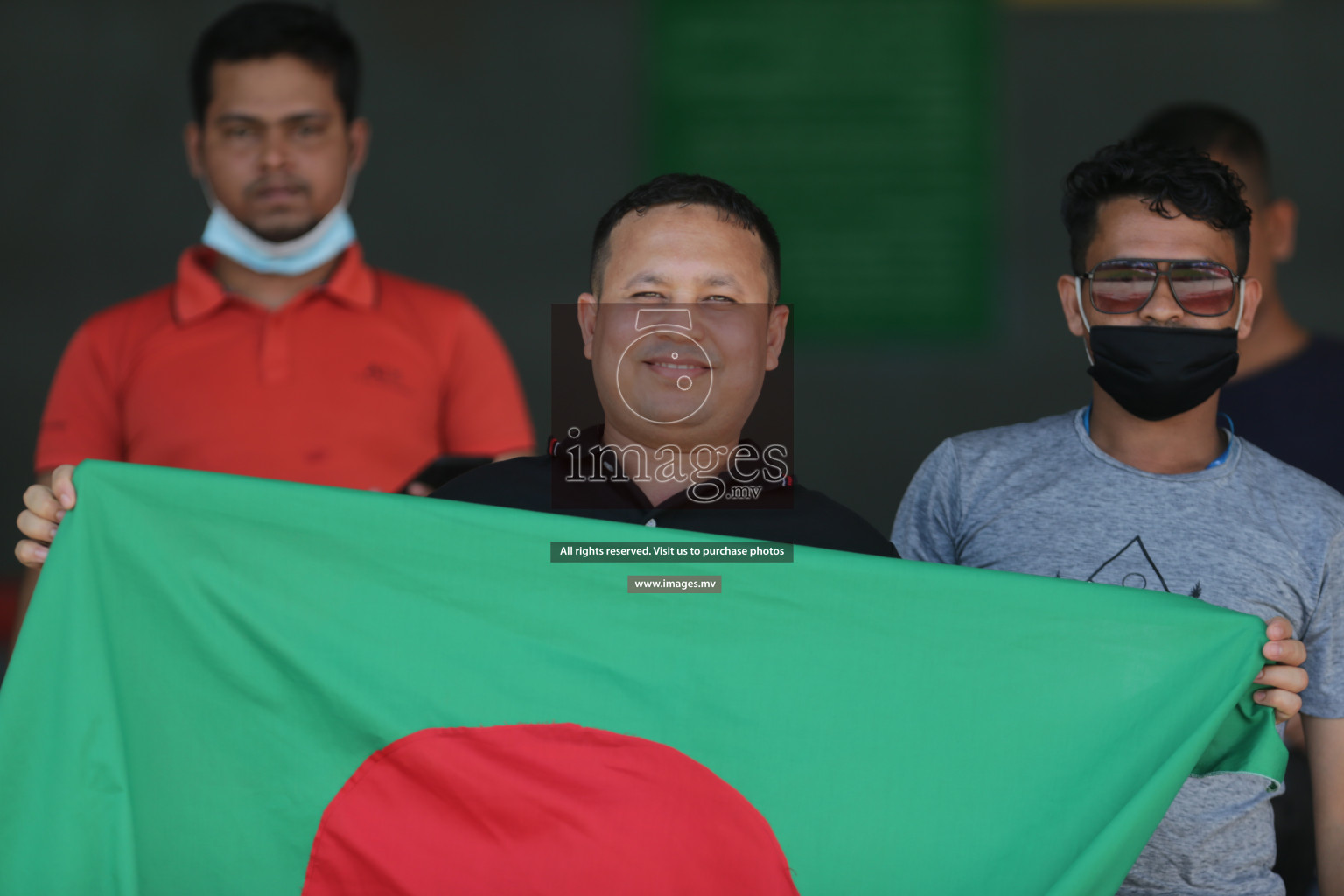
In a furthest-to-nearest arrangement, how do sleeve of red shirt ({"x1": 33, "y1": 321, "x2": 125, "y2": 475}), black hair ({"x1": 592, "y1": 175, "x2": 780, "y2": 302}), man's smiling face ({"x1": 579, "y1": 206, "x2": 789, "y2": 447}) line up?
1. sleeve of red shirt ({"x1": 33, "y1": 321, "x2": 125, "y2": 475})
2. black hair ({"x1": 592, "y1": 175, "x2": 780, "y2": 302})
3. man's smiling face ({"x1": 579, "y1": 206, "x2": 789, "y2": 447})

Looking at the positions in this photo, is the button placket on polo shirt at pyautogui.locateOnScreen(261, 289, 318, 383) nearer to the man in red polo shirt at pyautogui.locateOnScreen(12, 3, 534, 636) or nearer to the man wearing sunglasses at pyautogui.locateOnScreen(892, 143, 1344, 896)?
the man in red polo shirt at pyautogui.locateOnScreen(12, 3, 534, 636)

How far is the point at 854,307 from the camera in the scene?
4348mm

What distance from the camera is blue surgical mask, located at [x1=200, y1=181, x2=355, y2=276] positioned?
2717 millimetres

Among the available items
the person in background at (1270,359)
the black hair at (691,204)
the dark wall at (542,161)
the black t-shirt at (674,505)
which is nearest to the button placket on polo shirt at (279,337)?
the black t-shirt at (674,505)

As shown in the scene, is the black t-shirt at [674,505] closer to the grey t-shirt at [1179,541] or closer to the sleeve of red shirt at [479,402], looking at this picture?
the grey t-shirt at [1179,541]

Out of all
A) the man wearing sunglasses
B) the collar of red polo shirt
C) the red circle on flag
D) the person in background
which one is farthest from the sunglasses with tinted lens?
the collar of red polo shirt

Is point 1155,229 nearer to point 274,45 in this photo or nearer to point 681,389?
point 681,389

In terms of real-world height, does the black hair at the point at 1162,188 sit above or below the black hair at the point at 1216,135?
below

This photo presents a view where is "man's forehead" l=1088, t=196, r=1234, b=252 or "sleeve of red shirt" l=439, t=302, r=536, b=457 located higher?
"man's forehead" l=1088, t=196, r=1234, b=252

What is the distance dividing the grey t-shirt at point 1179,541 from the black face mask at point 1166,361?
13 centimetres

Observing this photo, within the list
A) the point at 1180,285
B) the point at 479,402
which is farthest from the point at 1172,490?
the point at 479,402

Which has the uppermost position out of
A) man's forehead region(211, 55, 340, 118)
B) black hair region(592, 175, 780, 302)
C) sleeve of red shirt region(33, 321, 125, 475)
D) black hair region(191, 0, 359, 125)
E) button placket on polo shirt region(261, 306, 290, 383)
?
→ black hair region(191, 0, 359, 125)

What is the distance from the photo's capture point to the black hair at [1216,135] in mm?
2785

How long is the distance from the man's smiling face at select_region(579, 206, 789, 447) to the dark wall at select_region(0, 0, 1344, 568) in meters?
2.56
